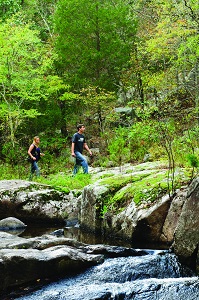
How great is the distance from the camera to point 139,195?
617 cm

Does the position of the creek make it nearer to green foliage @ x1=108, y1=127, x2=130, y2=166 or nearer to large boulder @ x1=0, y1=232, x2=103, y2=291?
large boulder @ x1=0, y1=232, x2=103, y2=291

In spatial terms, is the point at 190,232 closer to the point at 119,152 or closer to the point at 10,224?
the point at 10,224


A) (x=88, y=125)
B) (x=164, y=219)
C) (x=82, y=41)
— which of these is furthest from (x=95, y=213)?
(x=88, y=125)

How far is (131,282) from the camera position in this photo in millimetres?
4137

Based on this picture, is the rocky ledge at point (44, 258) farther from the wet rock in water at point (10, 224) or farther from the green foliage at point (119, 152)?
the green foliage at point (119, 152)

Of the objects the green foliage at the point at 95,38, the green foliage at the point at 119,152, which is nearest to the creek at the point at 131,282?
the green foliage at the point at 119,152

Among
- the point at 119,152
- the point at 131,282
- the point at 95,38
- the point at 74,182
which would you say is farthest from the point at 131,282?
the point at 95,38

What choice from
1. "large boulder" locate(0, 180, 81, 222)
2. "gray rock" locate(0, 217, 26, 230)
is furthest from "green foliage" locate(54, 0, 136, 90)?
"gray rock" locate(0, 217, 26, 230)

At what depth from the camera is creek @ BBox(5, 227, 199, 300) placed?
380 centimetres

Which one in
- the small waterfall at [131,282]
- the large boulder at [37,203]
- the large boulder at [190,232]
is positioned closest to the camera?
the small waterfall at [131,282]

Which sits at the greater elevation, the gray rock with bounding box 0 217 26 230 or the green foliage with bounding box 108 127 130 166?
the green foliage with bounding box 108 127 130 166

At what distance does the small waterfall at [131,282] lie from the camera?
12.5ft

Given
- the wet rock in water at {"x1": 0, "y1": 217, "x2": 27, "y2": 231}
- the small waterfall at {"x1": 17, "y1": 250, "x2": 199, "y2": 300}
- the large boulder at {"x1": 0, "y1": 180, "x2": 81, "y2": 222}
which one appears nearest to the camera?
the small waterfall at {"x1": 17, "y1": 250, "x2": 199, "y2": 300}

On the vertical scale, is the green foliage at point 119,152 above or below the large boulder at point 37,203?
above
